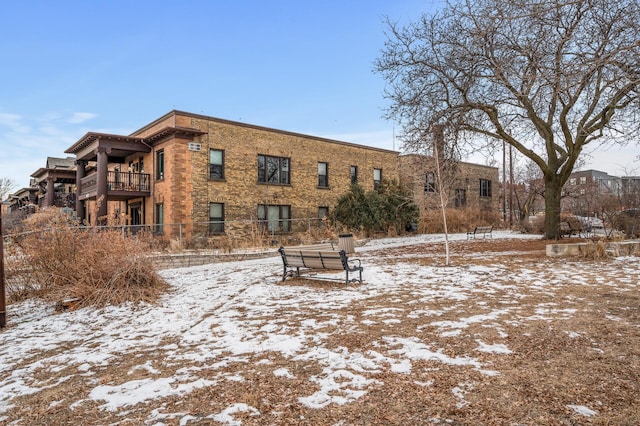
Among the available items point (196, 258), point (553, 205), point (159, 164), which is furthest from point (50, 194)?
point (553, 205)

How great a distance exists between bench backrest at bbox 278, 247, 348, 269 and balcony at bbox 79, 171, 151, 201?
14769mm

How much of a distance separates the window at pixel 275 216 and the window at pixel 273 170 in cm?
151

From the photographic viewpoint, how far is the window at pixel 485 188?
38312mm

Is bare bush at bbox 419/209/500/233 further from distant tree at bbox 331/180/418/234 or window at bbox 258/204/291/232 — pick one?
window at bbox 258/204/291/232

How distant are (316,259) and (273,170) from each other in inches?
601

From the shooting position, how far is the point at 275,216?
78.4ft

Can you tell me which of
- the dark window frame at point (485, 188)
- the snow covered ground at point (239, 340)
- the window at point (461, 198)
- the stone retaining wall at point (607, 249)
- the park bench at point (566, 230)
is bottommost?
the snow covered ground at point (239, 340)

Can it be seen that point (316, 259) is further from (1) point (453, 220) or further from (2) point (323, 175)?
(1) point (453, 220)

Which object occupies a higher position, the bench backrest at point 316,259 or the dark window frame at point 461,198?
the dark window frame at point 461,198

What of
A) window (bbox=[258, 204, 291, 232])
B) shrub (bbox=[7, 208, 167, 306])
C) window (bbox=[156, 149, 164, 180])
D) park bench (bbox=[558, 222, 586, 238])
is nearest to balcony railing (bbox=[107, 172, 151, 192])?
window (bbox=[156, 149, 164, 180])

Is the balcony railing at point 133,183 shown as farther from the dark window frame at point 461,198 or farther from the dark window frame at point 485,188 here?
the dark window frame at point 485,188

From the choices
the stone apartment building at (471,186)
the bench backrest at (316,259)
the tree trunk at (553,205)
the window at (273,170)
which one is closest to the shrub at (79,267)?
the bench backrest at (316,259)

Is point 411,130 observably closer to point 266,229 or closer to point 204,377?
point 266,229

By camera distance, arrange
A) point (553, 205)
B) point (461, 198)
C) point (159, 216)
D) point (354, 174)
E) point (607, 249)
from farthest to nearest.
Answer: point (461, 198)
point (354, 174)
point (159, 216)
point (553, 205)
point (607, 249)
